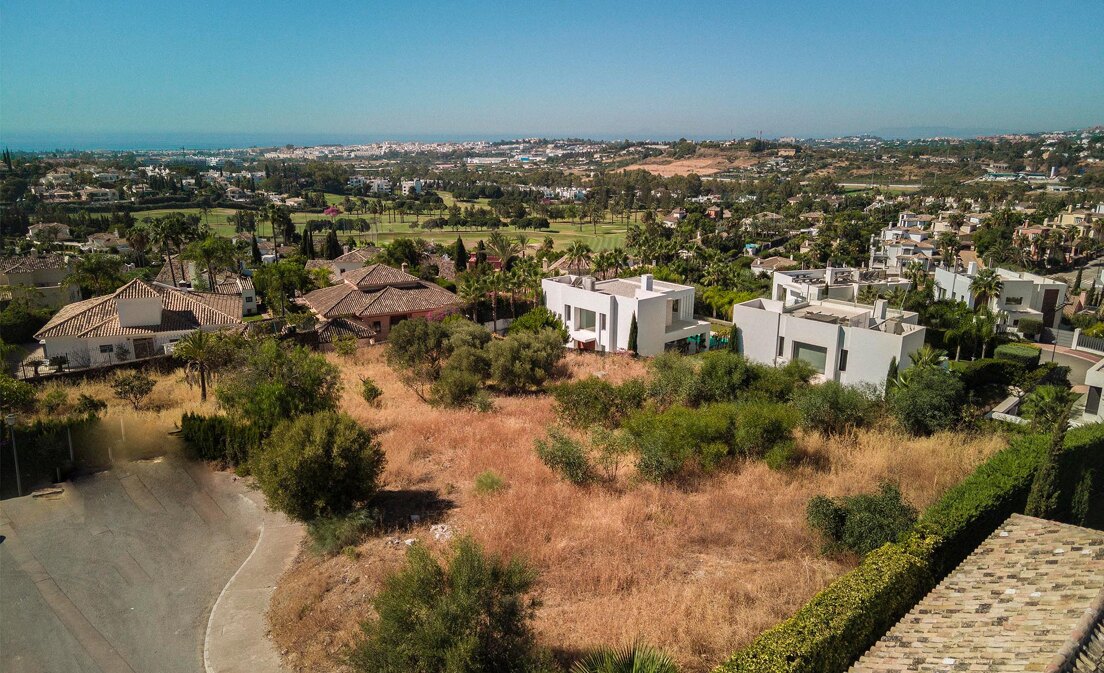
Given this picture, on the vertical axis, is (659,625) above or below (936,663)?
below

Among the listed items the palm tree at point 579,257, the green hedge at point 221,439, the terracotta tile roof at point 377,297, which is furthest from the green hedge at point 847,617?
the palm tree at point 579,257

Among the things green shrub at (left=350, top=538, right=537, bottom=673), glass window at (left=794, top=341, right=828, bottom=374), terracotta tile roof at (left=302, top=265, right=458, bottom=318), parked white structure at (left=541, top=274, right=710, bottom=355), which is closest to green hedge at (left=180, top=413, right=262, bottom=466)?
green shrub at (left=350, top=538, right=537, bottom=673)

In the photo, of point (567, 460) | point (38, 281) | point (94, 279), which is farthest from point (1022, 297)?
point (38, 281)

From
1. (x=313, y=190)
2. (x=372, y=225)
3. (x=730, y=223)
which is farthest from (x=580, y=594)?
(x=313, y=190)

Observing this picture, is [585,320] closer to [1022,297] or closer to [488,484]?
[488,484]

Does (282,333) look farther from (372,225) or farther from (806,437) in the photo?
(372,225)

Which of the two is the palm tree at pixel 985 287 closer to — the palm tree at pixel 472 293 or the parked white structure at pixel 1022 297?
the parked white structure at pixel 1022 297

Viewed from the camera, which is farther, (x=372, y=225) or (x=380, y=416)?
(x=372, y=225)
